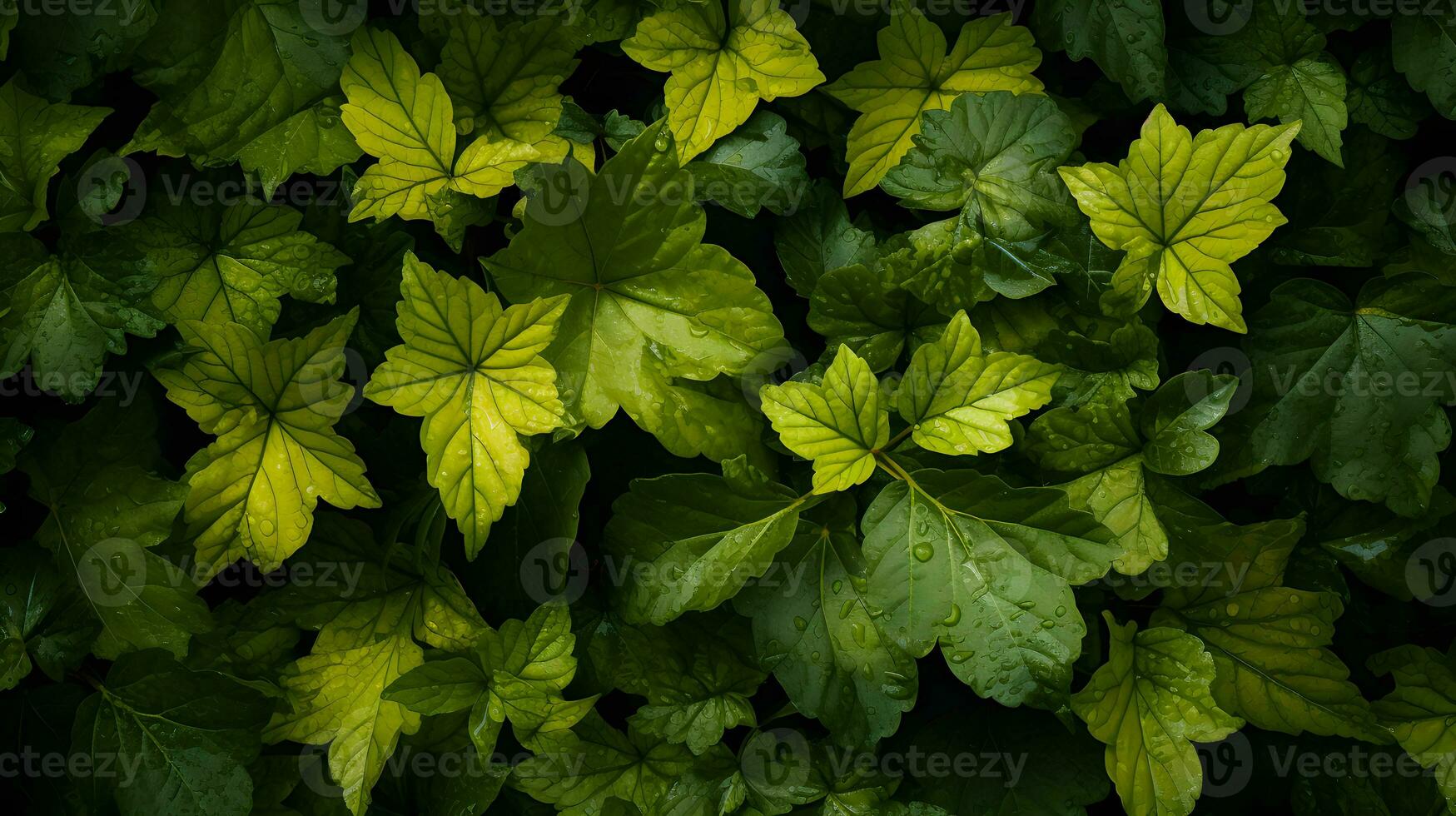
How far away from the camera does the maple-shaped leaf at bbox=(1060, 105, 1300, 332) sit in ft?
3.73

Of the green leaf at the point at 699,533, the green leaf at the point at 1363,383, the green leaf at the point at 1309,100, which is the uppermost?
the green leaf at the point at 1309,100

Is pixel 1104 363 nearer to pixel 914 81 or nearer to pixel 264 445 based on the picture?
pixel 914 81

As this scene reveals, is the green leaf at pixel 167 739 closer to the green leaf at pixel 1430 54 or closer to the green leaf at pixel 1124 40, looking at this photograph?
the green leaf at pixel 1124 40

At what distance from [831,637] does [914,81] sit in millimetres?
688

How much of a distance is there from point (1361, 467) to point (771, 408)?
2.38 ft

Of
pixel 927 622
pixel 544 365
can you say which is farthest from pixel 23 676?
pixel 927 622

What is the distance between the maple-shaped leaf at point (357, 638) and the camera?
49.2 inches

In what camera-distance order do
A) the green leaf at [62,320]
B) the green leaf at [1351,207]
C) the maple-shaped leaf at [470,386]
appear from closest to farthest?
the maple-shaped leaf at [470,386] < the green leaf at [62,320] < the green leaf at [1351,207]

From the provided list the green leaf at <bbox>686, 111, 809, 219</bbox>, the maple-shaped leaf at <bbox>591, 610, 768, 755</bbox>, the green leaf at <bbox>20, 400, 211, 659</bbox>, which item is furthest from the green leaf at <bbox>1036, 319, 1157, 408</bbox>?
the green leaf at <bbox>20, 400, 211, 659</bbox>

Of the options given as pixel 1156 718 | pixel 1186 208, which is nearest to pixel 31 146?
pixel 1186 208

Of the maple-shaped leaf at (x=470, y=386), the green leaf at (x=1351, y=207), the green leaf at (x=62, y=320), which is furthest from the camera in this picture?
the green leaf at (x=1351, y=207)

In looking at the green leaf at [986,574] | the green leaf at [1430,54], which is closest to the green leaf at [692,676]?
the green leaf at [986,574]

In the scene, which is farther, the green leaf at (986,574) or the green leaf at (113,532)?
the green leaf at (113,532)

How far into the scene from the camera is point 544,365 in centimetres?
110
